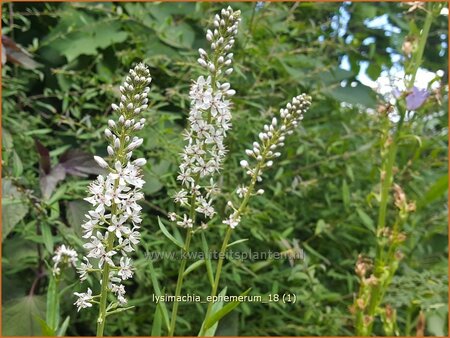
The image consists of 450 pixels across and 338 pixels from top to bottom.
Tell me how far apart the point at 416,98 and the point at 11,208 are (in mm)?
1354

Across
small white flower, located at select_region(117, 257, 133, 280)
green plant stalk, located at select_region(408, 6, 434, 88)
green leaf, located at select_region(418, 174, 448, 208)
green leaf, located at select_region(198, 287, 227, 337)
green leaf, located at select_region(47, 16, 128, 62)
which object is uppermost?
green leaf, located at select_region(47, 16, 128, 62)

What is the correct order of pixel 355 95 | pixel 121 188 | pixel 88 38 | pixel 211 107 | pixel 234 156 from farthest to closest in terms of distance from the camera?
pixel 355 95, pixel 88 38, pixel 234 156, pixel 211 107, pixel 121 188

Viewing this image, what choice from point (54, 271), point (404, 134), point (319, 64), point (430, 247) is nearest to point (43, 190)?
point (54, 271)

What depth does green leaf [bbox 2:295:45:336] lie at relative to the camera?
187 centimetres

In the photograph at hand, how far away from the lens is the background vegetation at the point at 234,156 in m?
2.02

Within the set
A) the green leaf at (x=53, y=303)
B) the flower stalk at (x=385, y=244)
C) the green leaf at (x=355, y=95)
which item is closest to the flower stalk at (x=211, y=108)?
the green leaf at (x=53, y=303)

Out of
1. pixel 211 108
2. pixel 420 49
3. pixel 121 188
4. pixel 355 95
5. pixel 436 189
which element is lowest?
pixel 121 188

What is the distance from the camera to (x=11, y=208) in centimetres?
185

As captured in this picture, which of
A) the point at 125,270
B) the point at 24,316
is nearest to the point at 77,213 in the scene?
the point at 24,316

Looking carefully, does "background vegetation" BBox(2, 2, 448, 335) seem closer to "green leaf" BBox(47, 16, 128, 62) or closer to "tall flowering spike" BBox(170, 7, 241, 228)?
"green leaf" BBox(47, 16, 128, 62)

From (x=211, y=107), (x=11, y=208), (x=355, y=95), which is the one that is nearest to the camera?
(x=211, y=107)

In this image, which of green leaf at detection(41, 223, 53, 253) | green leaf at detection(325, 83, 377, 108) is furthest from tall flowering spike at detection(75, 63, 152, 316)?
green leaf at detection(325, 83, 377, 108)

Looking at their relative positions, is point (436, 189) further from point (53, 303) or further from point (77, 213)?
point (53, 303)

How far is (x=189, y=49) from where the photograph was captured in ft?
7.87
